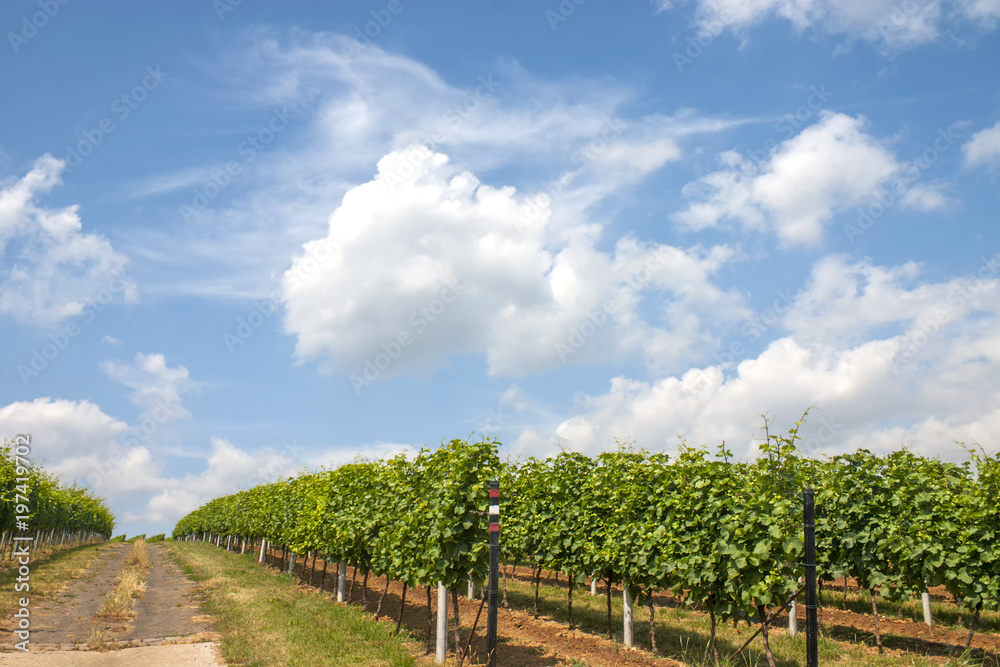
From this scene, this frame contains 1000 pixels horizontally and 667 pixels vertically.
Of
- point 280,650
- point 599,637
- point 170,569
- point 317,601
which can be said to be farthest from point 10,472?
point 599,637

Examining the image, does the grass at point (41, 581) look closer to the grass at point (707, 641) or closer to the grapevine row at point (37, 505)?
the grapevine row at point (37, 505)

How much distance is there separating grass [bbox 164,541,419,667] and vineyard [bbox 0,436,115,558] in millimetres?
5884

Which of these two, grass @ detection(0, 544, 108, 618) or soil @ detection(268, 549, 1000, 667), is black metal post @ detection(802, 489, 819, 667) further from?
grass @ detection(0, 544, 108, 618)

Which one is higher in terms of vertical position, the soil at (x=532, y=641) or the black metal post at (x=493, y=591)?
the black metal post at (x=493, y=591)

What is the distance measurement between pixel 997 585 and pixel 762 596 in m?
5.96

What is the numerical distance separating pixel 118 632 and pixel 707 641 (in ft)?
43.2

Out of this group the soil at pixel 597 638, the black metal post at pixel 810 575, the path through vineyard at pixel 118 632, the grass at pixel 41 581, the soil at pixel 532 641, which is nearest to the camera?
the black metal post at pixel 810 575

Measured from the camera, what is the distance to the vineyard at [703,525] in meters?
9.93

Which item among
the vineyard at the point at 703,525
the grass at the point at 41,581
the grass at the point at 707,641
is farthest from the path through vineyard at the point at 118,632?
the grass at the point at 707,641

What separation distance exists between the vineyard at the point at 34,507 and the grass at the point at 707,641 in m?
14.4

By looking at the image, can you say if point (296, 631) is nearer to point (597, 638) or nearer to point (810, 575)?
point (597, 638)

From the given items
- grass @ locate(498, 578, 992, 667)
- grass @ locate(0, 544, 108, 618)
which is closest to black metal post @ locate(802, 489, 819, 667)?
grass @ locate(498, 578, 992, 667)

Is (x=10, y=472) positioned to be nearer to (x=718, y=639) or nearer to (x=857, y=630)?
(x=718, y=639)

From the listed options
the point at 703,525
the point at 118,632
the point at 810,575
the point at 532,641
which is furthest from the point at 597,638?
the point at 118,632
